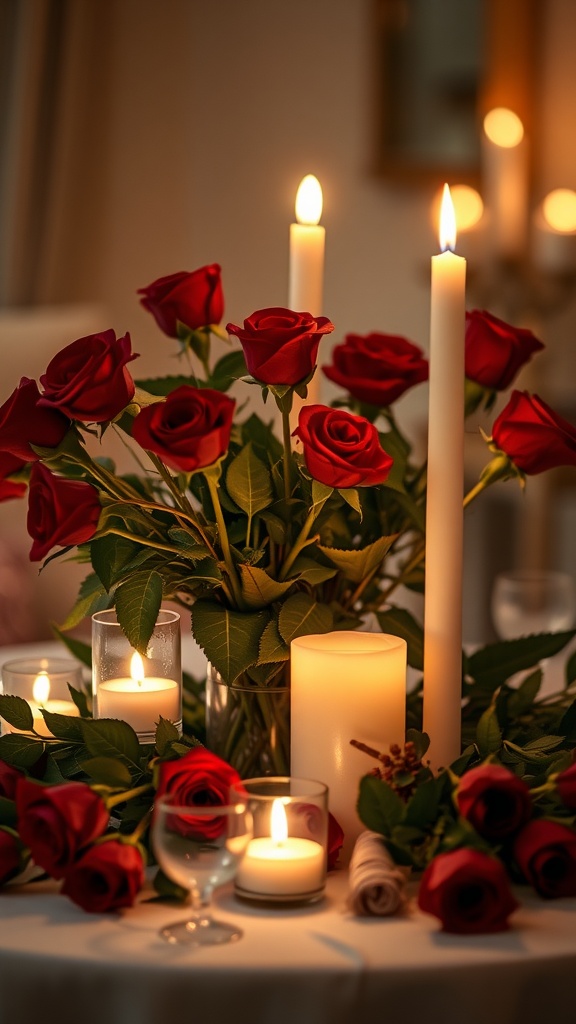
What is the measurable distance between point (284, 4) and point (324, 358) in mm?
917

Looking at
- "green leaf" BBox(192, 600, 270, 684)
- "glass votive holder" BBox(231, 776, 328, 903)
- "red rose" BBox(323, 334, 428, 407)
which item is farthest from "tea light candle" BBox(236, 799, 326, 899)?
"red rose" BBox(323, 334, 428, 407)

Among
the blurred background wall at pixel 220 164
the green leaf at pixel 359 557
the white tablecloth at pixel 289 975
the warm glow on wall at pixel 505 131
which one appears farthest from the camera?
the blurred background wall at pixel 220 164

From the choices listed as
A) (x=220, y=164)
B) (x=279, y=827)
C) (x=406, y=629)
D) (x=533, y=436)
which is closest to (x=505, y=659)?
(x=406, y=629)

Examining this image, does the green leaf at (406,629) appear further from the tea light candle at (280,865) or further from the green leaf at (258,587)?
the tea light candle at (280,865)

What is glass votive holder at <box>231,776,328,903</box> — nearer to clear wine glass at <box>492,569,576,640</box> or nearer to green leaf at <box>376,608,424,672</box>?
green leaf at <box>376,608,424,672</box>

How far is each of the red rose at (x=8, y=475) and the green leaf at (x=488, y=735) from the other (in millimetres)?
337

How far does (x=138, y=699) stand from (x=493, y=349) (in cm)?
36

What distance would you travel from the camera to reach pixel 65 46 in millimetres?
3086

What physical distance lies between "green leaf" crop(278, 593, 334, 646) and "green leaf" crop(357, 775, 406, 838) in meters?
0.13

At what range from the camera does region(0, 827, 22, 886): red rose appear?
0.73 m

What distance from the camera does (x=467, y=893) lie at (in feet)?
2.30

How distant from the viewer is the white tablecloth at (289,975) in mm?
650

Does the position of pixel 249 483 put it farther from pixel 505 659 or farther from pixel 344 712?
pixel 505 659

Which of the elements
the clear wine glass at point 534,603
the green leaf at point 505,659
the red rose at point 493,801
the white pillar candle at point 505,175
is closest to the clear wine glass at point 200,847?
the red rose at point 493,801
